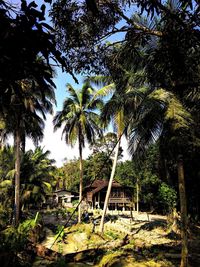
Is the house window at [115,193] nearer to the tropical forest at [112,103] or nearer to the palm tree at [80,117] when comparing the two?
the tropical forest at [112,103]

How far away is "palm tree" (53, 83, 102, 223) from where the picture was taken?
25828 millimetres

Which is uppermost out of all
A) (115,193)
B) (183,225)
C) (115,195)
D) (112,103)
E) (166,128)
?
(112,103)

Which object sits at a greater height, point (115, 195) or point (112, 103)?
point (112, 103)

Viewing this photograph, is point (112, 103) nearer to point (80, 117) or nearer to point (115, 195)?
point (80, 117)

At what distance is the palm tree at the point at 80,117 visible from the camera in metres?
25.8

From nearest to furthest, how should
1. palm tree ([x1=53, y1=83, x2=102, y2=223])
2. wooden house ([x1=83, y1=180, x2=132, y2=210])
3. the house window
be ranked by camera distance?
1. palm tree ([x1=53, y1=83, x2=102, y2=223])
2. wooden house ([x1=83, y1=180, x2=132, y2=210])
3. the house window

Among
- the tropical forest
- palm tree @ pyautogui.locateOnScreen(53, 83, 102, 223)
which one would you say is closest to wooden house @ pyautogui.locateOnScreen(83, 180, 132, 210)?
the tropical forest

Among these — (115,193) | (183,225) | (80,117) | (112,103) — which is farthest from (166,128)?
(115,193)

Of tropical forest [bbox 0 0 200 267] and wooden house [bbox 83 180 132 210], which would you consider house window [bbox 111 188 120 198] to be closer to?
wooden house [bbox 83 180 132 210]

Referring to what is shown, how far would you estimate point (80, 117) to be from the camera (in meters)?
25.6

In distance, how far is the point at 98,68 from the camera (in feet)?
23.6

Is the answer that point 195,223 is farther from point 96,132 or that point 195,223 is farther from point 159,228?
point 96,132

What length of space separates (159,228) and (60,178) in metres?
41.7

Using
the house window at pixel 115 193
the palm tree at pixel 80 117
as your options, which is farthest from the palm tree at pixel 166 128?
the house window at pixel 115 193
